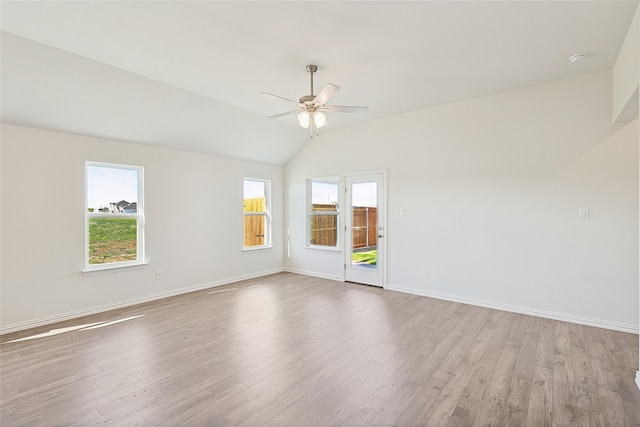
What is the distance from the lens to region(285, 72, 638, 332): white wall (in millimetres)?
3480

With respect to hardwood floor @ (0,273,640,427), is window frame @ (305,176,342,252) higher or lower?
higher

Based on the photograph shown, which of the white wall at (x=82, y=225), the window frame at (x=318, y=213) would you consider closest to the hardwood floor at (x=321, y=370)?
the white wall at (x=82, y=225)

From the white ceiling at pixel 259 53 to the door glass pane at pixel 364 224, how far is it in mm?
1586

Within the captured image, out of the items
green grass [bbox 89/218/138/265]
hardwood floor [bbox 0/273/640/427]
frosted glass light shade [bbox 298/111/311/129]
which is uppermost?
frosted glass light shade [bbox 298/111/311/129]

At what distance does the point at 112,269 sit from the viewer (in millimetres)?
4234

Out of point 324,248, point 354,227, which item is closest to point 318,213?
point 324,248

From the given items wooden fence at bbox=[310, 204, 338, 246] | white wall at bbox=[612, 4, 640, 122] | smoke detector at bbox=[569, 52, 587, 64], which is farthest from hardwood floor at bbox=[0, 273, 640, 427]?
smoke detector at bbox=[569, 52, 587, 64]

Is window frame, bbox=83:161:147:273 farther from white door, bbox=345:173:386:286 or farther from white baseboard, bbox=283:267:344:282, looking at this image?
white door, bbox=345:173:386:286

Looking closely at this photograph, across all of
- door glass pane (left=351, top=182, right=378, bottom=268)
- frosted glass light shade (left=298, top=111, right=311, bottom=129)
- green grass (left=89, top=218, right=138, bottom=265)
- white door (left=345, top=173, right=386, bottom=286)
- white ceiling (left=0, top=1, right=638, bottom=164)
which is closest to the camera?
white ceiling (left=0, top=1, right=638, bottom=164)

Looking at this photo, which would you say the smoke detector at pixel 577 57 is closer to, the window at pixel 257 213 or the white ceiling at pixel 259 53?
the white ceiling at pixel 259 53

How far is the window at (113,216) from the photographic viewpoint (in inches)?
163

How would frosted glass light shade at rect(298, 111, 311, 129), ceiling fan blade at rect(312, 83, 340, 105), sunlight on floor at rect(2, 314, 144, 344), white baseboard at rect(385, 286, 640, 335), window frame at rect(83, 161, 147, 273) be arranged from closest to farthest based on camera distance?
1. ceiling fan blade at rect(312, 83, 340, 105)
2. frosted glass light shade at rect(298, 111, 311, 129)
3. sunlight on floor at rect(2, 314, 144, 344)
4. white baseboard at rect(385, 286, 640, 335)
5. window frame at rect(83, 161, 147, 273)

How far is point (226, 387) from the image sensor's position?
7.70ft

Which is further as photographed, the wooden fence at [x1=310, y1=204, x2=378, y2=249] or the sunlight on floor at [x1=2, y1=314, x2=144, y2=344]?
the wooden fence at [x1=310, y1=204, x2=378, y2=249]
